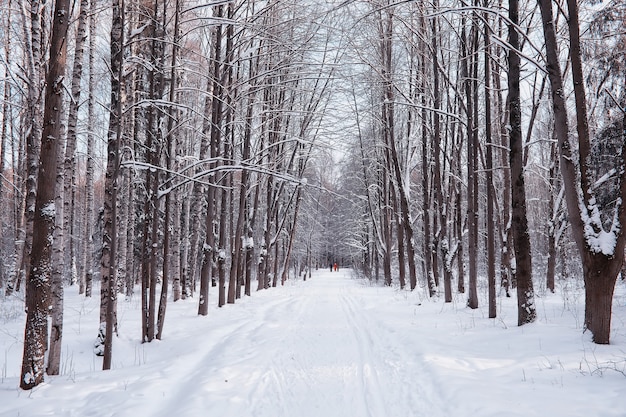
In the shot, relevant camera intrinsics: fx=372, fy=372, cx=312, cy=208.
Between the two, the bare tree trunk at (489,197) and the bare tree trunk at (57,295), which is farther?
the bare tree trunk at (489,197)

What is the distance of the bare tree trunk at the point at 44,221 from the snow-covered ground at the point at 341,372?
42cm

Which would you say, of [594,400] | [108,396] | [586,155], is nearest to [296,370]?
[108,396]

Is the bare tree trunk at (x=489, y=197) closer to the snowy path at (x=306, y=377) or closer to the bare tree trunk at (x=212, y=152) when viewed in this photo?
the snowy path at (x=306, y=377)

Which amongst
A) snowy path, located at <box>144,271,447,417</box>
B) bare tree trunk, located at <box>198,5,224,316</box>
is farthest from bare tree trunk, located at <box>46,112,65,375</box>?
bare tree trunk, located at <box>198,5,224,316</box>

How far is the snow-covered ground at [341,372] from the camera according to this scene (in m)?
4.14

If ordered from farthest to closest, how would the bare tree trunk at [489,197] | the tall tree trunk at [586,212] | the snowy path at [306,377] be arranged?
the bare tree trunk at [489,197] < the tall tree trunk at [586,212] < the snowy path at [306,377]

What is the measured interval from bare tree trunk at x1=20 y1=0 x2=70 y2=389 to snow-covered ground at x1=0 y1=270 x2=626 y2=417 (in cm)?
42

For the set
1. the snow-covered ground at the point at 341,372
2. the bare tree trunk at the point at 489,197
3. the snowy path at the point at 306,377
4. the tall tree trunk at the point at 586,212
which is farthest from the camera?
the bare tree trunk at the point at 489,197

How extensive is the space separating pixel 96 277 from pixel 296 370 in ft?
127

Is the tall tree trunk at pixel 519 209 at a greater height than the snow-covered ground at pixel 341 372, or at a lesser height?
greater

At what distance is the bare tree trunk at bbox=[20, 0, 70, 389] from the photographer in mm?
4688

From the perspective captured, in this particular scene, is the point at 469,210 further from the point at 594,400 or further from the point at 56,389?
the point at 56,389

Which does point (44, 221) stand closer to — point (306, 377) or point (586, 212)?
point (306, 377)

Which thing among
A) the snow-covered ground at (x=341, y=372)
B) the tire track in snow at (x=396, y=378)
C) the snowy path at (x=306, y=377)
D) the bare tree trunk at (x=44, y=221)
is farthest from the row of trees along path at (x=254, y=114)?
the tire track in snow at (x=396, y=378)
